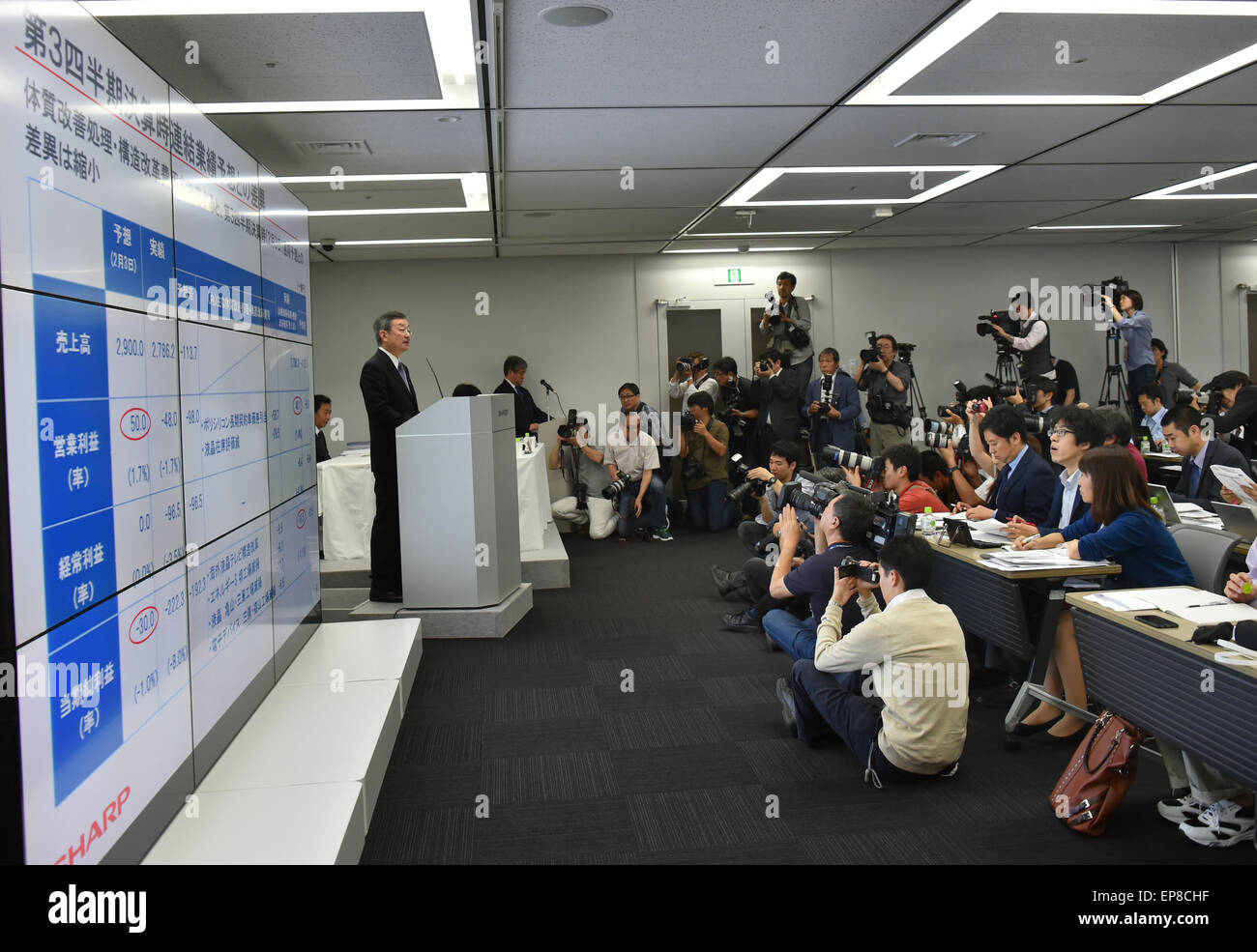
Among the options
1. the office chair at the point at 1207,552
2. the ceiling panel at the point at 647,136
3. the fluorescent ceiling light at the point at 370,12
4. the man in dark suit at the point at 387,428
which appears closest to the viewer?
the fluorescent ceiling light at the point at 370,12

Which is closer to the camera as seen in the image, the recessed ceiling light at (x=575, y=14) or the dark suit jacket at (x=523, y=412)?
the recessed ceiling light at (x=575, y=14)

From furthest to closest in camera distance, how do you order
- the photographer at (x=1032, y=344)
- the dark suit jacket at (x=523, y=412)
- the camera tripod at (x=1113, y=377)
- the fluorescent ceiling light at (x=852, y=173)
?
1. the camera tripod at (x=1113, y=377)
2. the photographer at (x=1032, y=344)
3. the dark suit jacket at (x=523, y=412)
4. the fluorescent ceiling light at (x=852, y=173)

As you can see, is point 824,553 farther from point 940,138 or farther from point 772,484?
point 940,138

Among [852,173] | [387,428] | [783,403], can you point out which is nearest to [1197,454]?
[852,173]

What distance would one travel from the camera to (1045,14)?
3615 millimetres

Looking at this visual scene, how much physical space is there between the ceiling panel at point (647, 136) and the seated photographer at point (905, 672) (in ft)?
8.81

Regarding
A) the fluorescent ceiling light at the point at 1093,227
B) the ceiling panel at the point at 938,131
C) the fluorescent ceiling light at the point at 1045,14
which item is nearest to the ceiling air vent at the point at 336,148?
the ceiling panel at the point at 938,131

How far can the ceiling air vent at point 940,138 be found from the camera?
5408mm

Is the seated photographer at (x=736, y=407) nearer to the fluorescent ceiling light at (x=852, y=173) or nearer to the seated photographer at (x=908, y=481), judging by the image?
the fluorescent ceiling light at (x=852, y=173)

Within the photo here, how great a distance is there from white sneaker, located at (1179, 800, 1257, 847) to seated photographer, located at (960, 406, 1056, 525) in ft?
6.30

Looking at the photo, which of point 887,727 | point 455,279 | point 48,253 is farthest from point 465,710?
point 455,279

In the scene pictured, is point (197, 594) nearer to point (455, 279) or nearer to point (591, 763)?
point (591, 763)

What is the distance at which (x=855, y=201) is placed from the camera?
7531 millimetres

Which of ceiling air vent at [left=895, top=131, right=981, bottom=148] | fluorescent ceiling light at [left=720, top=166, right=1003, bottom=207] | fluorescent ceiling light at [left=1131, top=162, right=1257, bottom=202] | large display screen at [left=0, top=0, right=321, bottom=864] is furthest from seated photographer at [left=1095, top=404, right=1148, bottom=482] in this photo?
large display screen at [left=0, top=0, right=321, bottom=864]
